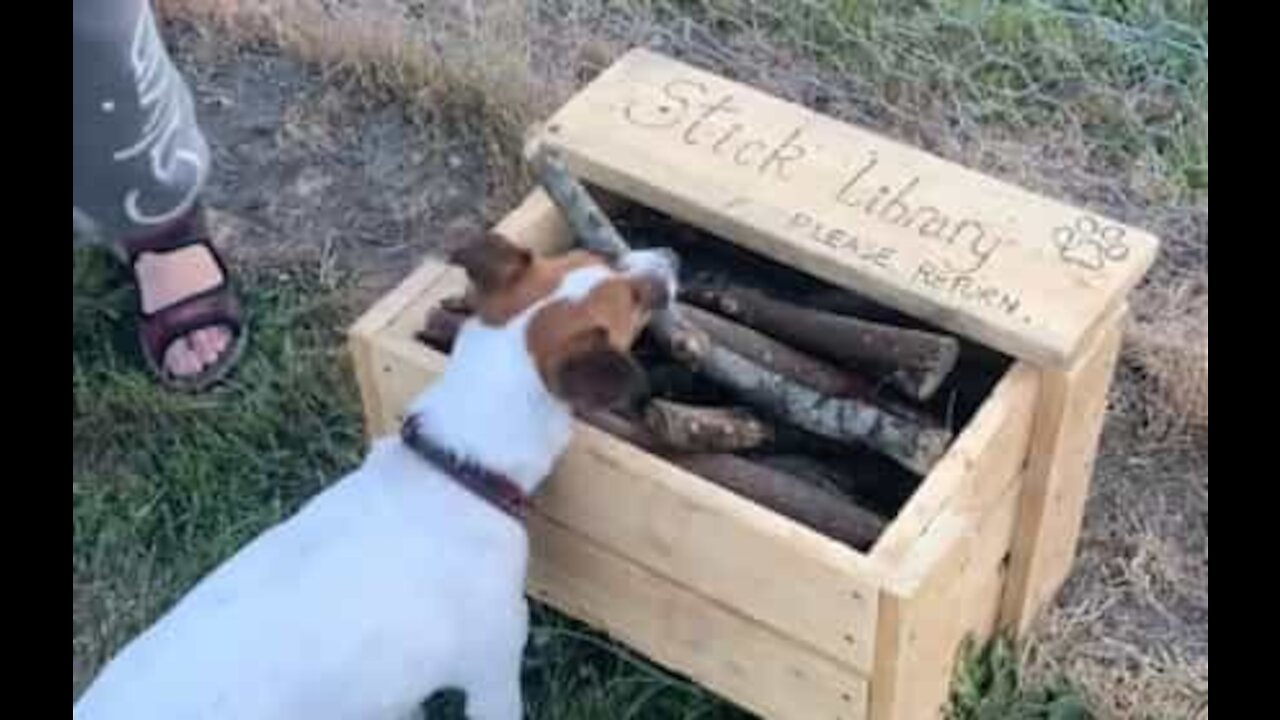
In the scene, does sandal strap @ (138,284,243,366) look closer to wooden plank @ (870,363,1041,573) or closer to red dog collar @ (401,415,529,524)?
red dog collar @ (401,415,529,524)

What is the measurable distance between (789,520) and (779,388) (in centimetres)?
22

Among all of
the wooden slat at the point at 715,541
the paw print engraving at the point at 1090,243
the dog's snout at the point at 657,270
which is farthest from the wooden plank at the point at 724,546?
the paw print engraving at the point at 1090,243

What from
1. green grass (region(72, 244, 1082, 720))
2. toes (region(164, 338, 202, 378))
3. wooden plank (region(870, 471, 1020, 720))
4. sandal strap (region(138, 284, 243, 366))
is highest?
wooden plank (region(870, 471, 1020, 720))

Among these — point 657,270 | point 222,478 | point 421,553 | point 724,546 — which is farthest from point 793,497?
point 222,478

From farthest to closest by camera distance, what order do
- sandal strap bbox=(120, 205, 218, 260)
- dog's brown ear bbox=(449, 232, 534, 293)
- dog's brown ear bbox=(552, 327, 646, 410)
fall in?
sandal strap bbox=(120, 205, 218, 260)
dog's brown ear bbox=(449, 232, 534, 293)
dog's brown ear bbox=(552, 327, 646, 410)

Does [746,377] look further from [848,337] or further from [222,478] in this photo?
[222,478]

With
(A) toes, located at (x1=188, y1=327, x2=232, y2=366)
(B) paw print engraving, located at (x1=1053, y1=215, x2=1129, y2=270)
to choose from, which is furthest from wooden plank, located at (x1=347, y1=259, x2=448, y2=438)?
(B) paw print engraving, located at (x1=1053, y1=215, x2=1129, y2=270)

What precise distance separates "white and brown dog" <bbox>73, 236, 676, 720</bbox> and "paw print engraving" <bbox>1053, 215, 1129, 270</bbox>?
16.0 inches

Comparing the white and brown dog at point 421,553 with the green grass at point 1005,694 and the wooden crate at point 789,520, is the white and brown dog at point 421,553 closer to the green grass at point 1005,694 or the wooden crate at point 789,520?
the wooden crate at point 789,520

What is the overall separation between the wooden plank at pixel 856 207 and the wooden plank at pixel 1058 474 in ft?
0.17

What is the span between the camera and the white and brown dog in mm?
1762

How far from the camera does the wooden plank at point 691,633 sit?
73.9 inches
